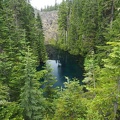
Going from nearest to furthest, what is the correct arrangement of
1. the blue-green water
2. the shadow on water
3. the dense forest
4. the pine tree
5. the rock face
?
the dense forest
the pine tree
the blue-green water
the shadow on water
the rock face

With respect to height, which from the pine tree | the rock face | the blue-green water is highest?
the rock face

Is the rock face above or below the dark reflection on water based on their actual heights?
above

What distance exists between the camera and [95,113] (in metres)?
9.29

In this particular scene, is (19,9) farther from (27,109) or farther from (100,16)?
(27,109)

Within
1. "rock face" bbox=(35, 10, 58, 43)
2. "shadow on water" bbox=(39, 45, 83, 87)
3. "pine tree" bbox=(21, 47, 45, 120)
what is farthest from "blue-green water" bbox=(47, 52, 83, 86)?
"rock face" bbox=(35, 10, 58, 43)

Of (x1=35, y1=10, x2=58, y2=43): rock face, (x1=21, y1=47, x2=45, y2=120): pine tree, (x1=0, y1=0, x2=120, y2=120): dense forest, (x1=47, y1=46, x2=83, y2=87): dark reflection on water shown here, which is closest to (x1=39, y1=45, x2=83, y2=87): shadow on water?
(x1=47, y1=46, x2=83, y2=87): dark reflection on water

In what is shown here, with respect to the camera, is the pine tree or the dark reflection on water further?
the dark reflection on water

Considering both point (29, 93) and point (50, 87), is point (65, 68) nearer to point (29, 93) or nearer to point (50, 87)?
point (50, 87)

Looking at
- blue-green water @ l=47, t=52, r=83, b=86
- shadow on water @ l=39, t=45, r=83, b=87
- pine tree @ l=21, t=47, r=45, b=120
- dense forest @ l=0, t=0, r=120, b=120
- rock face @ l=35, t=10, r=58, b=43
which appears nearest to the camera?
dense forest @ l=0, t=0, r=120, b=120

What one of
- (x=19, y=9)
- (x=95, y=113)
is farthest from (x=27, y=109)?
(x=19, y=9)

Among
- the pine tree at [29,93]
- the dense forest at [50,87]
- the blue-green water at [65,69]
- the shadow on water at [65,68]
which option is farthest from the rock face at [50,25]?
the pine tree at [29,93]

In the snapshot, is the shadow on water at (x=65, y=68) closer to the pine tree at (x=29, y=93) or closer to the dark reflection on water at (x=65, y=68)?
the dark reflection on water at (x=65, y=68)

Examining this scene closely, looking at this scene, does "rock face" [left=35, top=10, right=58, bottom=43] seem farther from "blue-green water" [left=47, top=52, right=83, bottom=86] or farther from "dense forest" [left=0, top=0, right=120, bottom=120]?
"dense forest" [left=0, top=0, right=120, bottom=120]

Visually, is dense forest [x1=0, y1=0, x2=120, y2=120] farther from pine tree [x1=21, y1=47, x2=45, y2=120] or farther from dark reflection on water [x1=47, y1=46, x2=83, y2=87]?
dark reflection on water [x1=47, y1=46, x2=83, y2=87]
